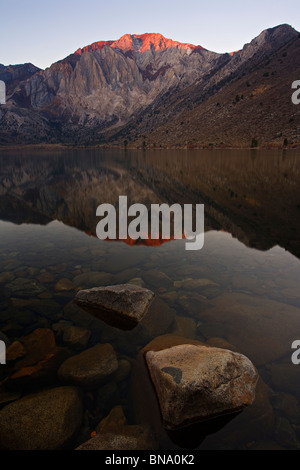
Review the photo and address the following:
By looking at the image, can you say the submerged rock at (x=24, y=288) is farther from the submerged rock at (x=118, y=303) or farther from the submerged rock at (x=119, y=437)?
the submerged rock at (x=119, y=437)

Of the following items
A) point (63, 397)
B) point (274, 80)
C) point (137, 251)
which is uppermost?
point (274, 80)

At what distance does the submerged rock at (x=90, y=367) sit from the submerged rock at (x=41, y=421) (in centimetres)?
51

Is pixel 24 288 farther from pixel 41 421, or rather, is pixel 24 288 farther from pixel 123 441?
pixel 123 441

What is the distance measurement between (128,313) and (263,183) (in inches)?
1336

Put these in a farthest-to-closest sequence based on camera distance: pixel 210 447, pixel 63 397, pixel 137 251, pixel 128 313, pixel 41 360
A: pixel 137 251
pixel 128 313
pixel 41 360
pixel 63 397
pixel 210 447

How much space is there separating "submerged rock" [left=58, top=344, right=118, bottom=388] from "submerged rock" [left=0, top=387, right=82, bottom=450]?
51 cm

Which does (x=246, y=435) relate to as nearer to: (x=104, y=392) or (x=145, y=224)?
(x=104, y=392)

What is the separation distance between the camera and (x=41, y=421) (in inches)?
233

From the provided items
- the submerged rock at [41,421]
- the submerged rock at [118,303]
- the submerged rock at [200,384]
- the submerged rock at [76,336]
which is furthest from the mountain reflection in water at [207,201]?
the submerged rock at [41,421]

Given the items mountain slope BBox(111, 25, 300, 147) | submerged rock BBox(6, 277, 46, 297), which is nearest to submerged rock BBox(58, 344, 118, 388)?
submerged rock BBox(6, 277, 46, 297)

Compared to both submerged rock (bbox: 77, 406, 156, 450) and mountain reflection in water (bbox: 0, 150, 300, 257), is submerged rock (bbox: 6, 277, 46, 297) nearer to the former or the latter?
submerged rock (bbox: 77, 406, 156, 450)

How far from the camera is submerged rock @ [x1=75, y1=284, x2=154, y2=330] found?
32.5ft

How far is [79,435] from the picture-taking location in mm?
5926
